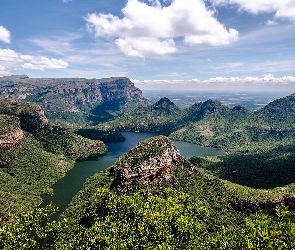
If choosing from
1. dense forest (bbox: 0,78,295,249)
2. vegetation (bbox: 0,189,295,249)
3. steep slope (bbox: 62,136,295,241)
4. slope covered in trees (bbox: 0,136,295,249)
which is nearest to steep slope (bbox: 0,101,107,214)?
dense forest (bbox: 0,78,295,249)

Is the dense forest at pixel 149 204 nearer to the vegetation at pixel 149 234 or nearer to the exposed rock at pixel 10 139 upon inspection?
the vegetation at pixel 149 234

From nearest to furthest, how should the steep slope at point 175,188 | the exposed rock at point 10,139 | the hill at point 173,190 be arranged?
the hill at point 173,190
the steep slope at point 175,188
the exposed rock at point 10,139

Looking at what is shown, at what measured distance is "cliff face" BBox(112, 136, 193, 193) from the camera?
111250mm

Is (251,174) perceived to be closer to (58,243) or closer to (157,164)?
(157,164)

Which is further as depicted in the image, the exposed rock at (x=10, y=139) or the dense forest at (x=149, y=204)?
the exposed rock at (x=10, y=139)

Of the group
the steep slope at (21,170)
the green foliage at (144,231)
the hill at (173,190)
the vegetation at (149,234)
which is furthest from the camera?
the steep slope at (21,170)

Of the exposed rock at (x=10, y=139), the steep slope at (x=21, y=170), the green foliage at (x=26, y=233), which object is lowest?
the steep slope at (x=21, y=170)

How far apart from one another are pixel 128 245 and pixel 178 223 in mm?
8719

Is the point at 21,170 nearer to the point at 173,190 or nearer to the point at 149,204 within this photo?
the point at 173,190

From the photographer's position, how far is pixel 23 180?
16025 cm

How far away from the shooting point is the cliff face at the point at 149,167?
365ft

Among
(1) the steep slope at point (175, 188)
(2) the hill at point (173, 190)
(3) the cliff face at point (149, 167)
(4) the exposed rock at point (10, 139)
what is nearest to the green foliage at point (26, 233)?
(2) the hill at point (173, 190)

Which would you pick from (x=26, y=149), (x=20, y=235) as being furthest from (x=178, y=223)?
(x=26, y=149)

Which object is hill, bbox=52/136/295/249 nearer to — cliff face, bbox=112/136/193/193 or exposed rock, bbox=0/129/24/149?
cliff face, bbox=112/136/193/193
